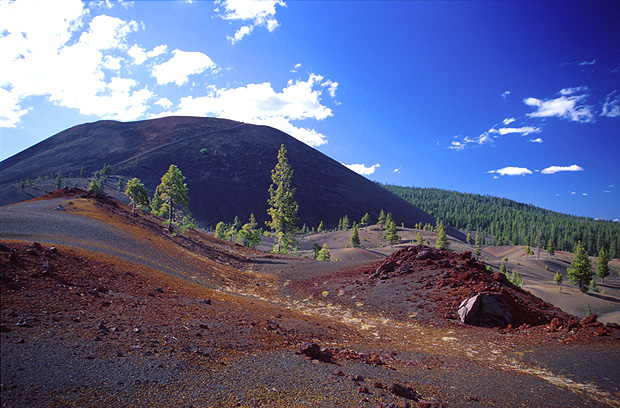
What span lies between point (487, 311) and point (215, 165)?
152487 mm

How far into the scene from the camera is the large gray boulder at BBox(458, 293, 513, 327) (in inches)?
497

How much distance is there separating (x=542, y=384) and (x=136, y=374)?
28.6 feet

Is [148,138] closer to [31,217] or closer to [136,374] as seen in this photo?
[31,217]

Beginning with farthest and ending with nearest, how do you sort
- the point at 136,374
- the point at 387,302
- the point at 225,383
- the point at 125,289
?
the point at 387,302 → the point at 125,289 → the point at 225,383 → the point at 136,374

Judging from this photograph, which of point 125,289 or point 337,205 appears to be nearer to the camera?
point 125,289

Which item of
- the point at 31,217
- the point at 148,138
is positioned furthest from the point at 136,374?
the point at 148,138

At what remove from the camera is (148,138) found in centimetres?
17200

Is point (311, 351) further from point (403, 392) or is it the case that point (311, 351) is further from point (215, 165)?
point (215, 165)

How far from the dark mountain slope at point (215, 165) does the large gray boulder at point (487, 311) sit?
111 meters

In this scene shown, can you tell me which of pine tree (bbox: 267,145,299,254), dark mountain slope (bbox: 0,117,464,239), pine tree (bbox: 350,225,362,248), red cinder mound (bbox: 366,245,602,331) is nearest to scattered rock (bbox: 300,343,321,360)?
red cinder mound (bbox: 366,245,602,331)

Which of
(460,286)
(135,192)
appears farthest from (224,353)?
(135,192)

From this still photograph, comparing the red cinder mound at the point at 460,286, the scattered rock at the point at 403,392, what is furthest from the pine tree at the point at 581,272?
the scattered rock at the point at 403,392

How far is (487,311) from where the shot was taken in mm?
12844

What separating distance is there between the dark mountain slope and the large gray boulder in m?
111
